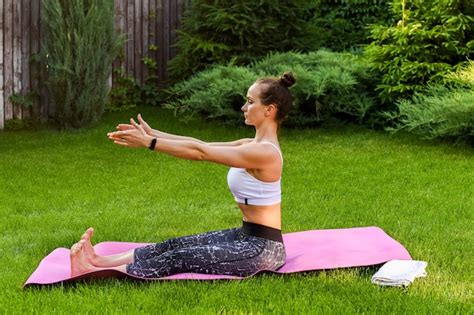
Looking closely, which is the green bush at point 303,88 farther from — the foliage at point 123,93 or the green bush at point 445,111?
the foliage at point 123,93

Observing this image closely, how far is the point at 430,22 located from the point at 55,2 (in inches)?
178

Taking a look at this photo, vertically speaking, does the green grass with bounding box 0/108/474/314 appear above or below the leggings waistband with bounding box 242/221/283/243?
below

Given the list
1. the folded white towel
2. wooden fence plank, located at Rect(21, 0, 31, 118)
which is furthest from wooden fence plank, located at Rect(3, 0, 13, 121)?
the folded white towel

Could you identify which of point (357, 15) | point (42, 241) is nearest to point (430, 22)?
point (357, 15)

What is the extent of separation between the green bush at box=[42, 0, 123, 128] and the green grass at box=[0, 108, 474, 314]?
37 centimetres

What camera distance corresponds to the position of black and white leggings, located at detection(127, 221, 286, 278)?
448 centimetres

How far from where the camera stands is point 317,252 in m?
4.96

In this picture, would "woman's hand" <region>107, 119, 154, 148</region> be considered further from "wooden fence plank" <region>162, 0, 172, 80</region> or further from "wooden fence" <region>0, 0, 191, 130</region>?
"wooden fence plank" <region>162, 0, 172, 80</region>

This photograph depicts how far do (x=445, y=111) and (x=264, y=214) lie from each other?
15.2ft

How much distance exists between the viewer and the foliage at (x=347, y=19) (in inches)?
480

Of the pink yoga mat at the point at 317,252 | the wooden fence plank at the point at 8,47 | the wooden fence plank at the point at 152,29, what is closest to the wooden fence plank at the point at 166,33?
the wooden fence plank at the point at 152,29

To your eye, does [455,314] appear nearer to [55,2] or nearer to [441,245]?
[441,245]

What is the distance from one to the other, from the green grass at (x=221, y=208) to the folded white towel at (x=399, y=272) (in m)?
0.06

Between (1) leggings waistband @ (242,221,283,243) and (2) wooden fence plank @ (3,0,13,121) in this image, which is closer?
(1) leggings waistband @ (242,221,283,243)
